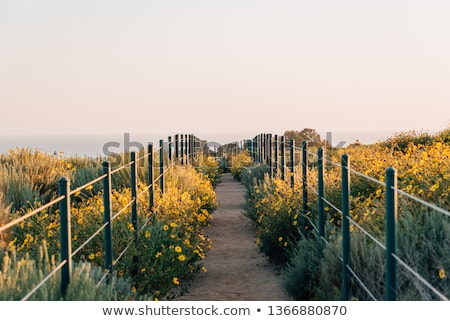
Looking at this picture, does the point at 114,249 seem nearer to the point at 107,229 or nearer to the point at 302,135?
the point at 107,229

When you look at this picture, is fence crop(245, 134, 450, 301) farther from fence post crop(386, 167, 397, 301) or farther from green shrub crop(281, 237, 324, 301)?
green shrub crop(281, 237, 324, 301)

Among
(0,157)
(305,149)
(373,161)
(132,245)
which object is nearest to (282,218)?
(305,149)

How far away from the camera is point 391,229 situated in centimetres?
540

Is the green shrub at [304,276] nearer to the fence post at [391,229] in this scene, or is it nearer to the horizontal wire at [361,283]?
the horizontal wire at [361,283]

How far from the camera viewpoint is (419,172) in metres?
9.82

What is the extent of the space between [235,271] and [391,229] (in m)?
4.99

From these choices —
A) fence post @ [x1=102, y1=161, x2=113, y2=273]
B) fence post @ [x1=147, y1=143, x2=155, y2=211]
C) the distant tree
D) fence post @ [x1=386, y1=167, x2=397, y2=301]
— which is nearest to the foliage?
fence post @ [x1=102, y1=161, x2=113, y2=273]

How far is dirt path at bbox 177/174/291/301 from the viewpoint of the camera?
875 centimetres

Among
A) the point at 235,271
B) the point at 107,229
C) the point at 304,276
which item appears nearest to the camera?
the point at 107,229

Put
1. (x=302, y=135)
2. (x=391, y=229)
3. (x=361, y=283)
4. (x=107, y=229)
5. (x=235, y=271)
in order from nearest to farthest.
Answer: (x=391, y=229), (x=361, y=283), (x=107, y=229), (x=235, y=271), (x=302, y=135)

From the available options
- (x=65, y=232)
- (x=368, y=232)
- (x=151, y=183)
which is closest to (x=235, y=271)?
(x=151, y=183)

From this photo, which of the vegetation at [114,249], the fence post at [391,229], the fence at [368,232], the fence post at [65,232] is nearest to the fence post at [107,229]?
the vegetation at [114,249]
